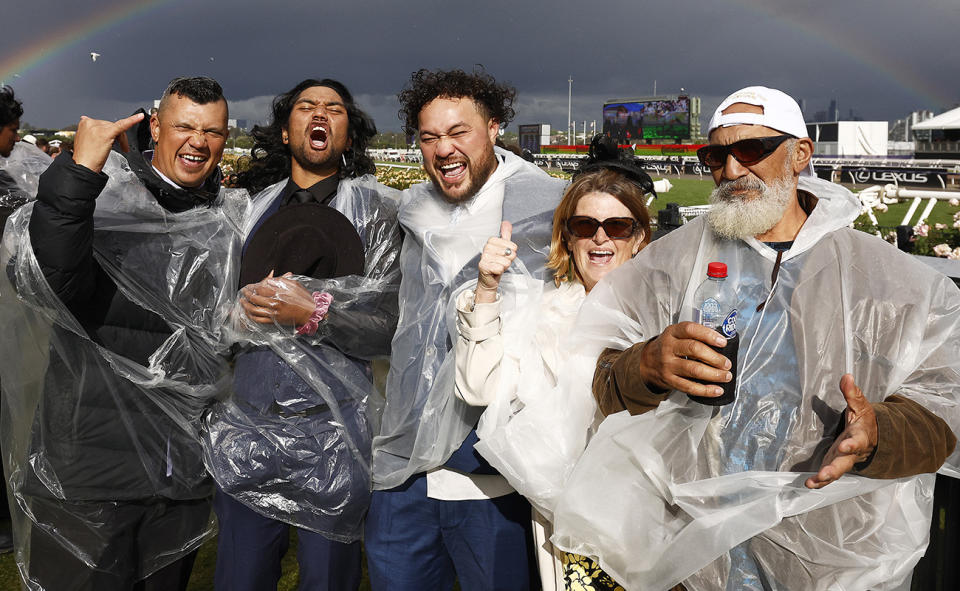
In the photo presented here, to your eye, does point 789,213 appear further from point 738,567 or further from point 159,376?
point 159,376

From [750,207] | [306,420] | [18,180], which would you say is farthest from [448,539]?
[18,180]

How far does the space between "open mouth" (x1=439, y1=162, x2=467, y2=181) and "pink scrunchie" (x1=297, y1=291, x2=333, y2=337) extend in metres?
0.60

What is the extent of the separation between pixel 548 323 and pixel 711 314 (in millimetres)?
651

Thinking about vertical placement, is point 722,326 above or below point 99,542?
above

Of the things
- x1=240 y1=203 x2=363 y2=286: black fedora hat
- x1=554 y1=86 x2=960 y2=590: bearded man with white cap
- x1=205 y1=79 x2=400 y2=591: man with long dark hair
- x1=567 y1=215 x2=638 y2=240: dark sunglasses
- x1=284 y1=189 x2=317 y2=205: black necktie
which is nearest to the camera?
x1=554 y1=86 x2=960 y2=590: bearded man with white cap

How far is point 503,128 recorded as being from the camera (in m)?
2.82

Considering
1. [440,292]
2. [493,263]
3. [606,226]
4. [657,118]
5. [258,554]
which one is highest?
[657,118]

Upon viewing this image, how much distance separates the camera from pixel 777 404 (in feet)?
5.96

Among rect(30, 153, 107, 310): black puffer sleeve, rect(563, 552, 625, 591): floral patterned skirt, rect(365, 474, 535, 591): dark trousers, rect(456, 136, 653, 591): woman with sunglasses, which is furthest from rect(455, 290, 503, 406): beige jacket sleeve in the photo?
rect(30, 153, 107, 310): black puffer sleeve

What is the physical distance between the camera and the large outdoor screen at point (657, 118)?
53906mm

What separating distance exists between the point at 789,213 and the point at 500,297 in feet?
2.79

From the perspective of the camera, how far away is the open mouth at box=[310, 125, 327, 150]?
2.75 m

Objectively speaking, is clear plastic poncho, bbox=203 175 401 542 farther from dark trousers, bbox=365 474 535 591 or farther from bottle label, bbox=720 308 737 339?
bottle label, bbox=720 308 737 339

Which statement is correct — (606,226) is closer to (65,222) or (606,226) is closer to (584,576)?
(584,576)
